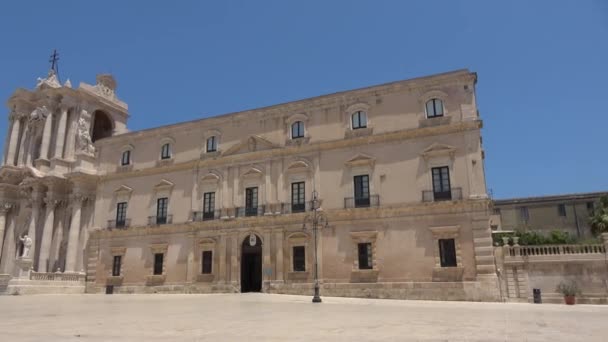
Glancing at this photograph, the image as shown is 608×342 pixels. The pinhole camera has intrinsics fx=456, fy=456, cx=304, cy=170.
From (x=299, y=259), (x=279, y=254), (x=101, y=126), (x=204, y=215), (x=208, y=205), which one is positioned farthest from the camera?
(x=101, y=126)

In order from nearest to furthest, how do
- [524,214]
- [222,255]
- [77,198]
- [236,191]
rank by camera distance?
[222,255], [236,191], [77,198], [524,214]

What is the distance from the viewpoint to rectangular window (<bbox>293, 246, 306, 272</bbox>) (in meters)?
25.7

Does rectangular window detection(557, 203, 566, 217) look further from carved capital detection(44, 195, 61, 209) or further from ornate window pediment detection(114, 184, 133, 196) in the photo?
carved capital detection(44, 195, 61, 209)

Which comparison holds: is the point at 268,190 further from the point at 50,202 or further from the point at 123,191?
the point at 50,202

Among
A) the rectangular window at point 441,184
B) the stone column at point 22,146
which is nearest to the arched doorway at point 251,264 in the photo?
the rectangular window at point 441,184

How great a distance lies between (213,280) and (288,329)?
19.6 metres

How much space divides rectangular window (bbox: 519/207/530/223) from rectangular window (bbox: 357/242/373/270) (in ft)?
87.3

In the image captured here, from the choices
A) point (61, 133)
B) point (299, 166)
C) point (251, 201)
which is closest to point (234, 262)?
point (251, 201)

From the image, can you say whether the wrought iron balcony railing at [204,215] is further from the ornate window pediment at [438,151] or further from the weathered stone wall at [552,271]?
the weathered stone wall at [552,271]

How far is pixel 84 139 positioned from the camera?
117 feet

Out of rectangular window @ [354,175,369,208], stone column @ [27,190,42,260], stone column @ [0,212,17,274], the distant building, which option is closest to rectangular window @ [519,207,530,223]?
the distant building

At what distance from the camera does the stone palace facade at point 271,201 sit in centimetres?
2311

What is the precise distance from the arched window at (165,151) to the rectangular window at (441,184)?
1777 centimetres

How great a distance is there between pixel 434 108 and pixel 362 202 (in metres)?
6.37
